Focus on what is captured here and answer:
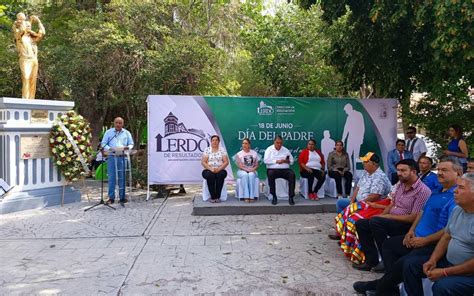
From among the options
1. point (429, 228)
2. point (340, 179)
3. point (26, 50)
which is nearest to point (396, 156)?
point (340, 179)

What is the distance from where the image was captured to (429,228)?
12.5ft

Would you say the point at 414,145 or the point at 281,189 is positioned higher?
the point at 414,145

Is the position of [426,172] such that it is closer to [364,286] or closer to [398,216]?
[398,216]

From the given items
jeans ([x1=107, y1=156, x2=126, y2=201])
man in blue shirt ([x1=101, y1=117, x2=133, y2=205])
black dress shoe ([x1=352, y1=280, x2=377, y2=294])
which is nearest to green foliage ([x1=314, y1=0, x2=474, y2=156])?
black dress shoe ([x1=352, y1=280, x2=377, y2=294])

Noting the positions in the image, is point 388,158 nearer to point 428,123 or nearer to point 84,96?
point 428,123

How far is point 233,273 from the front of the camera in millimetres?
4617

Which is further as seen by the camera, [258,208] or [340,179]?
[340,179]

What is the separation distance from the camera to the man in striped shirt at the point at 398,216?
4.36 meters

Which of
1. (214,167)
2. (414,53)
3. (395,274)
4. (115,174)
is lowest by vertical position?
(395,274)

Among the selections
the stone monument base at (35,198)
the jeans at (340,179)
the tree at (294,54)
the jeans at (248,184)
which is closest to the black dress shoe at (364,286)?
the jeans at (248,184)

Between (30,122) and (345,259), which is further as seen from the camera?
(30,122)

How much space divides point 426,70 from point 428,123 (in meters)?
1.05

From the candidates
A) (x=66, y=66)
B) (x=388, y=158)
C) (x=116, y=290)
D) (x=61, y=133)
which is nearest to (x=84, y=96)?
(x=66, y=66)

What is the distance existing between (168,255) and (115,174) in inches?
145
